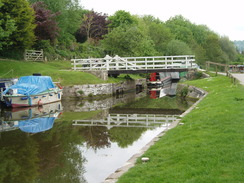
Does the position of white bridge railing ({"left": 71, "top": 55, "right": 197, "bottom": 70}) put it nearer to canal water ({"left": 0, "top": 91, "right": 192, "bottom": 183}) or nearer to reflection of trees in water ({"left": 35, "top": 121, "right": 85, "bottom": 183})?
canal water ({"left": 0, "top": 91, "right": 192, "bottom": 183})

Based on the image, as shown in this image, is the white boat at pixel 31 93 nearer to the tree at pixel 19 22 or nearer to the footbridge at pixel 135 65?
the footbridge at pixel 135 65

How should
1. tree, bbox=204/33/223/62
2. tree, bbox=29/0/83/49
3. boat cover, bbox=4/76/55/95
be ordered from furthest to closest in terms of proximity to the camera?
tree, bbox=204/33/223/62 → tree, bbox=29/0/83/49 → boat cover, bbox=4/76/55/95

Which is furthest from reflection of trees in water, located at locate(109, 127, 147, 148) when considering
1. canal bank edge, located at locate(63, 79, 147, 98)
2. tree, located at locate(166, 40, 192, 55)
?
tree, located at locate(166, 40, 192, 55)

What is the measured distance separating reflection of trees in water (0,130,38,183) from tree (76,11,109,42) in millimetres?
49765

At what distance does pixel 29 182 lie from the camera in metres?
8.30

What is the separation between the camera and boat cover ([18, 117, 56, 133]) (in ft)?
51.0

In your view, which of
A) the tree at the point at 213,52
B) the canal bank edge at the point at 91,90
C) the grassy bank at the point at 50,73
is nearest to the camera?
the canal bank edge at the point at 91,90

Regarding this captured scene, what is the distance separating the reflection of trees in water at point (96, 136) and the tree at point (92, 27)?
4769 cm

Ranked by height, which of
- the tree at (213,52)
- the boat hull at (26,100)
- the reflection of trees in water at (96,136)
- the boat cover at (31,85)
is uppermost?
the tree at (213,52)

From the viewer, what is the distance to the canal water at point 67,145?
8961 mm

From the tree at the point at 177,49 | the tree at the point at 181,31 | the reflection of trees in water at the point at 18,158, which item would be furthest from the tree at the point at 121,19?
→ the reflection of trees in water at the point at 18,158

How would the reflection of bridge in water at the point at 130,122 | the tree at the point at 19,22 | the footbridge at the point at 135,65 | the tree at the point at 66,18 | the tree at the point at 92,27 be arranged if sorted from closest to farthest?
the reflection of bridge in water at the point at 130,122, the footbridge at the point at 135,65, the tree at the point at 19,22, the tree at the point at 66,18, the tree at the point at 92,27

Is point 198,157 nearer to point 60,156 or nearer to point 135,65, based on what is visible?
point 60,156

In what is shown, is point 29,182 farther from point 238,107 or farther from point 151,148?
point 238,107
